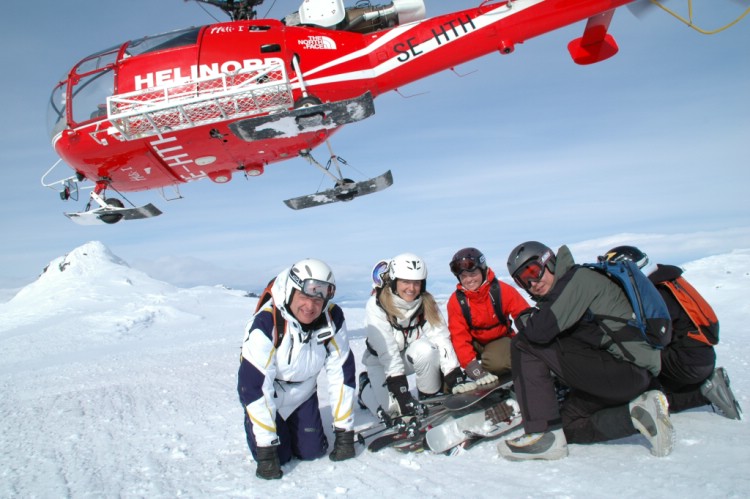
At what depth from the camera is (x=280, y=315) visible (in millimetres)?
3256

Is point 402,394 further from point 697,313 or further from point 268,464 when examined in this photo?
point 697,313

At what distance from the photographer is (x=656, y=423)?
2.65 meters

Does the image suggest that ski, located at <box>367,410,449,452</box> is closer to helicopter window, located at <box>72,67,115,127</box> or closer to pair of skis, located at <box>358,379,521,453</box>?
pair of skis, located at <box>358,379,521,453</box>

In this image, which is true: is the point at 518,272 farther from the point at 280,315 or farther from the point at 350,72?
the point at 350,72

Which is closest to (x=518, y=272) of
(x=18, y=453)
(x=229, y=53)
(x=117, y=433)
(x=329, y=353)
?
(x=329, y=353)

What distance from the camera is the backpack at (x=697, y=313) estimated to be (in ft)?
10.4

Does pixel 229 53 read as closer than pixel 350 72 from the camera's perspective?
Yes

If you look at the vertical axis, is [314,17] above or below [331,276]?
above

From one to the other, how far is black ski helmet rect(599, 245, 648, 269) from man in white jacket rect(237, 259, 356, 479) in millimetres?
2190

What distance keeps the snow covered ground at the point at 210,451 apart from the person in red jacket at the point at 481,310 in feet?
3.02

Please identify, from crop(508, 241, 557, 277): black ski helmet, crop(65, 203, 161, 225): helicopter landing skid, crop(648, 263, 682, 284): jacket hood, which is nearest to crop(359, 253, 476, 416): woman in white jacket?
crop(508, 241, 557, 277): black ski helmet

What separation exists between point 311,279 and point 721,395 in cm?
298

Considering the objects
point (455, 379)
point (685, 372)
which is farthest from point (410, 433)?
point (685, 372)

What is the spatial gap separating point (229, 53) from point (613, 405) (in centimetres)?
668
